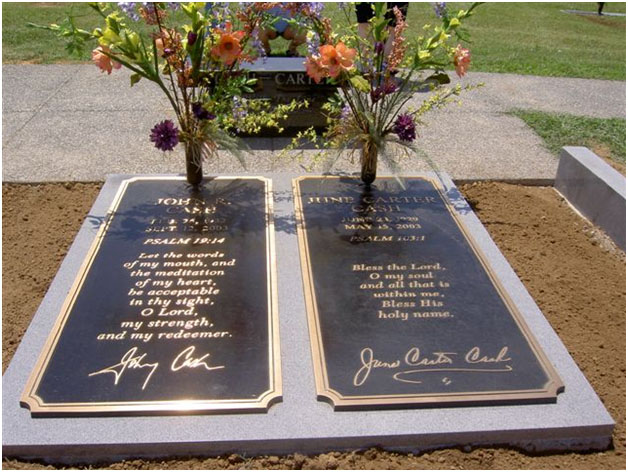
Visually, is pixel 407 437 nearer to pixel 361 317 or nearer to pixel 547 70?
pixel 361 317

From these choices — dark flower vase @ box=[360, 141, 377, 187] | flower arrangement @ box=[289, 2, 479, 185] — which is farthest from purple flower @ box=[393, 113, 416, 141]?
dark flower vase @ box=[360, 141, 377, 187]

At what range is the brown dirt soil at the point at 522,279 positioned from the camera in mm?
2344

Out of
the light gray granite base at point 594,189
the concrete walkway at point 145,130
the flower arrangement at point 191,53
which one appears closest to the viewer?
the flower arrangement at point 191,53

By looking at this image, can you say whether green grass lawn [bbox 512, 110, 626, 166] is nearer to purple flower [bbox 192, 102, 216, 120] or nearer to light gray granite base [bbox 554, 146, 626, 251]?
light gray granite base [bbox 554, 146, 626, 251]

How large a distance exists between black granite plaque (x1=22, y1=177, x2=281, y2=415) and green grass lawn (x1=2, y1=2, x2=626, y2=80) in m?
3.77

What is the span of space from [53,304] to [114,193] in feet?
3.87

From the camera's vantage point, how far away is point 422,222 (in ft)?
12.0

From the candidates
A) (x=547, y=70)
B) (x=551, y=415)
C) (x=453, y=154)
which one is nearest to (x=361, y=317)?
(x=551, y=415)
